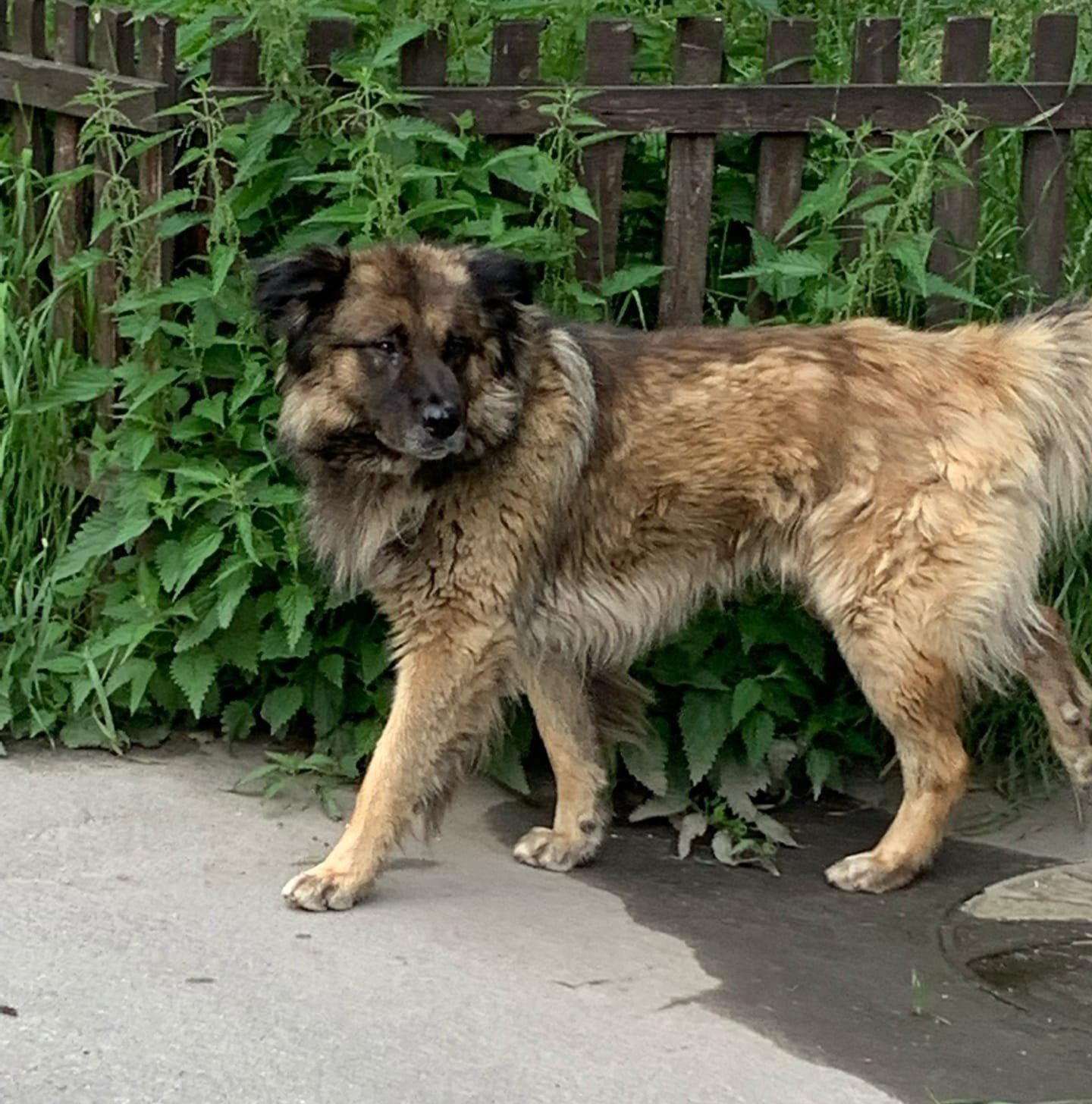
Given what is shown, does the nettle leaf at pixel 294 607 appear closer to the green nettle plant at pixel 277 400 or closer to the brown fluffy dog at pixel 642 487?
the green nettle plant at pixel 277 400

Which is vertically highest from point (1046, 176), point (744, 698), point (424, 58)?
point (424, 58)

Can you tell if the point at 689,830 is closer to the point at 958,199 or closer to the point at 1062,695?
the point at 1062,695

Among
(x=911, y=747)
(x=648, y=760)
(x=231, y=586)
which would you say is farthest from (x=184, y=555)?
(x=911, y=747)

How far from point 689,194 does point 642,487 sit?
38.4 inches

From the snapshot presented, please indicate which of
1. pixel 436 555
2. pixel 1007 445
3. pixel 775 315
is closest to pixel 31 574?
pixel 436 555

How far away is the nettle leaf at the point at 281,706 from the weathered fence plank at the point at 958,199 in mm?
2118

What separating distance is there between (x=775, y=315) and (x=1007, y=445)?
0.96 m

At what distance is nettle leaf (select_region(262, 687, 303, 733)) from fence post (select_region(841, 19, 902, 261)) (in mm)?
2010

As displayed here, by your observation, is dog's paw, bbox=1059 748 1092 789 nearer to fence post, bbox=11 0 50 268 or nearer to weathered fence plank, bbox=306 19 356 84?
weathered fence plank, bbox=306 19 356 84

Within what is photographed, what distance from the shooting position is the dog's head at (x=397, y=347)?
14.3 feet

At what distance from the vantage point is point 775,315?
5.26 metres

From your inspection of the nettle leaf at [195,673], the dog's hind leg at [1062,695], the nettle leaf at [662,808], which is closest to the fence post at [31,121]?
the nettle leaf at [195,673]

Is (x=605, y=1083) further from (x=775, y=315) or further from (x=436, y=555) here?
(x=775, y=315)

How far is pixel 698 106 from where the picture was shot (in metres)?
5.07
